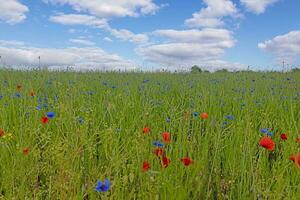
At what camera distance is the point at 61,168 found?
74.6 inches

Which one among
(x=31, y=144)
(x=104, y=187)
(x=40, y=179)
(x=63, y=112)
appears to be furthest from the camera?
(x=63, y=112)

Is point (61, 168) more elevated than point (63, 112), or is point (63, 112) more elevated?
point (63, 112)

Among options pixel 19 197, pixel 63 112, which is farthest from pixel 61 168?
pixel 63 112

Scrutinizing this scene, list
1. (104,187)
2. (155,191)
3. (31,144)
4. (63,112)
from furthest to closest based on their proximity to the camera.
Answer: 1. (63,112)
2. (31,144)
3. (155,191)
4. (104,187)

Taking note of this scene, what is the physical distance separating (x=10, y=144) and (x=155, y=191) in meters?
1.28

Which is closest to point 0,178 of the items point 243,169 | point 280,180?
point 243,169

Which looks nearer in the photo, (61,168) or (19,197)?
(19,197)

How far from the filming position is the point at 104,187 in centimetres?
120

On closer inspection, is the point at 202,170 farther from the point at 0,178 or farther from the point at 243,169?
the point at 0,178

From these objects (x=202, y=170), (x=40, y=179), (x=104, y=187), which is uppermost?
(x=104, y=187)

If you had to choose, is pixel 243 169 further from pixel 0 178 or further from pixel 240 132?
pixel 0 178

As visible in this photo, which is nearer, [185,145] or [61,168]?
[61,168]

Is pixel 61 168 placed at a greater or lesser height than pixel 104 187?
lesser

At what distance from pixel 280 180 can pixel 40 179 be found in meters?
1.50
